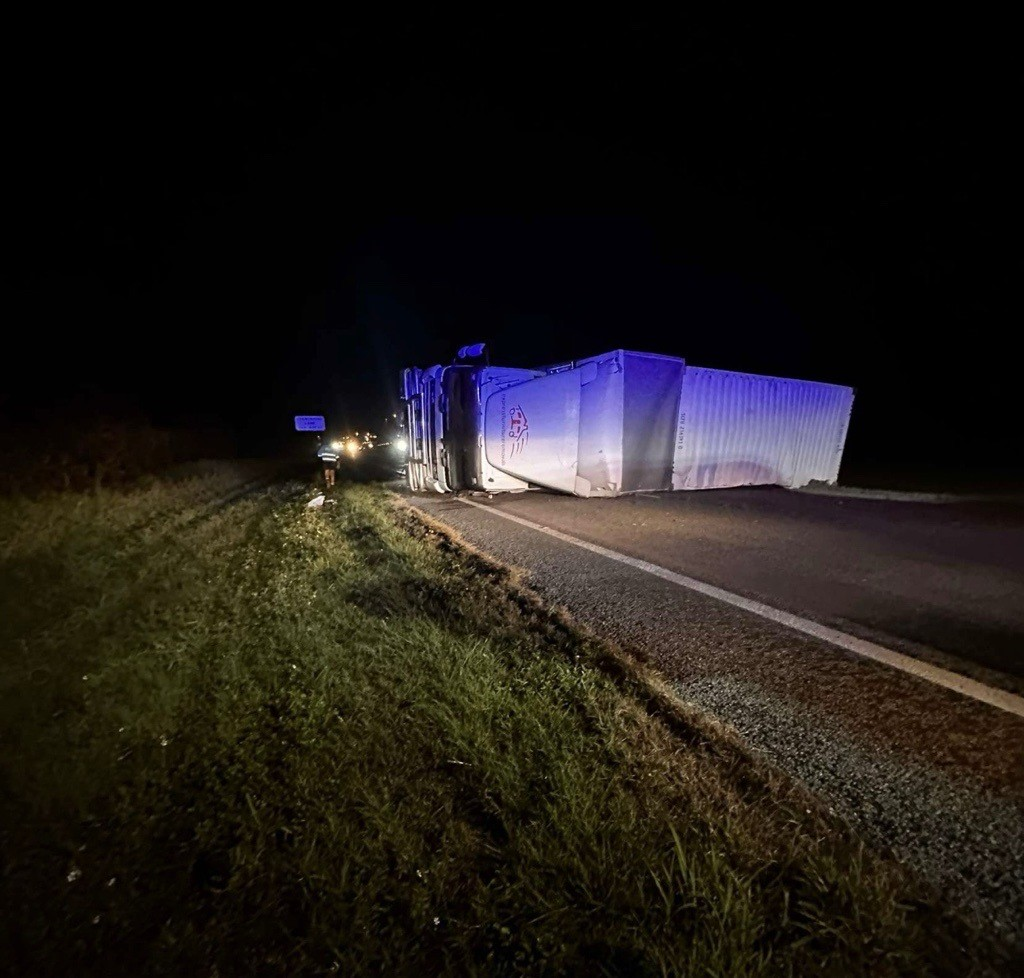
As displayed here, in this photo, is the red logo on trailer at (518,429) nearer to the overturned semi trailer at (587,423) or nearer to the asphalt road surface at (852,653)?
the overturned semi trailer at (587,423)

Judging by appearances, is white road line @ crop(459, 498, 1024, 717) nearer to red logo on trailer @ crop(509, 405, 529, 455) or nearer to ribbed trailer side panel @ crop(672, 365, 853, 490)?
red logo on trailer @ crop(509, 405, 529, 455)

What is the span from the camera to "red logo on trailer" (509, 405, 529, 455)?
26.7 feet

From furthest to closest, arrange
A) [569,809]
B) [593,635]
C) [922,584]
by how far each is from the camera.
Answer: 1. [922,584]
2. [593,635]
3. [569,809]

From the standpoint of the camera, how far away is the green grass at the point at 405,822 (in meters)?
1.27

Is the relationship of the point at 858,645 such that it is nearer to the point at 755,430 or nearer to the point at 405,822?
the point at 405,822

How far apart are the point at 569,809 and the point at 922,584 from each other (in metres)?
4.01

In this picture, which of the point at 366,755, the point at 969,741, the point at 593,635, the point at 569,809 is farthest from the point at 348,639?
the point at 969,741

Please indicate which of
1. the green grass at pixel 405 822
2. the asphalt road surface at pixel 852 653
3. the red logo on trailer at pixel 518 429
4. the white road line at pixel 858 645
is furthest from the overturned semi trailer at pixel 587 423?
the green grass at pixel 405 822

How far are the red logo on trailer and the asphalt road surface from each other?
2.12 m

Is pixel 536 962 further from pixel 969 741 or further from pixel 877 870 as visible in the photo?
pixel 969 741

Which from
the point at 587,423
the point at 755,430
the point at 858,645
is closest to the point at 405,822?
the point at 858,645

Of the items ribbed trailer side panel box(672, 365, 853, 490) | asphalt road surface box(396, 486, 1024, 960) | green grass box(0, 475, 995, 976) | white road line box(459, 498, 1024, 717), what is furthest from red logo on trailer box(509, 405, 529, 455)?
green grass box(0, 475, 995, 976)

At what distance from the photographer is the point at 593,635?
293 centimetres

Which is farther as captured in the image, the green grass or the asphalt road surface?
the asphalt road surface
